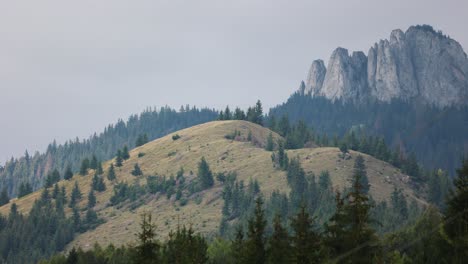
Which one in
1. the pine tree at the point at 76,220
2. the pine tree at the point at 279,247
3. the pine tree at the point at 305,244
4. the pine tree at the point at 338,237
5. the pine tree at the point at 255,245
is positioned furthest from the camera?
the pine tree at the point at 76,220

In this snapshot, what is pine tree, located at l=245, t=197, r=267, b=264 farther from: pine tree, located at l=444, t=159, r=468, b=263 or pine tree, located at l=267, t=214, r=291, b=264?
pine tree, located at l=444, t=159, r=468, b=263

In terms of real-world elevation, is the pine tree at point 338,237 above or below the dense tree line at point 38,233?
above

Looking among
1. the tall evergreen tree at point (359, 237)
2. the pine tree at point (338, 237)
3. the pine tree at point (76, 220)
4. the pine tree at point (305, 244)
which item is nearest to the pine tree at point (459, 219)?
the tall evergreen tree at point (359, 237)

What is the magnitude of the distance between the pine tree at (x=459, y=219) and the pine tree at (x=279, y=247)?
37.6 ft

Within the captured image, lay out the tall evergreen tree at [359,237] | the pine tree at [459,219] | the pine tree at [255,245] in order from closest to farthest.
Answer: the tall evergreen tree at [359,237]
the pine tree at [459,219]
the pine tree at [255,245]

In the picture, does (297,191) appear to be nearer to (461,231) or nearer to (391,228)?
(391,228)

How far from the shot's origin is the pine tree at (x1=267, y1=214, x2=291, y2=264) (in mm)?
46219

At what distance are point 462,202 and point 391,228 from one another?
104064 millimetres

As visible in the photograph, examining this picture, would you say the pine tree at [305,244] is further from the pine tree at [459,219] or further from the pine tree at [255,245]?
the pine tree at [459,219]

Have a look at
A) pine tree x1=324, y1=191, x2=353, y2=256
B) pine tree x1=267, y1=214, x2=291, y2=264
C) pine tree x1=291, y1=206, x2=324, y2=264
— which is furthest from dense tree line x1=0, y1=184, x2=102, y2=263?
pine tree x1=324, y1=191, x2=353, y2=256

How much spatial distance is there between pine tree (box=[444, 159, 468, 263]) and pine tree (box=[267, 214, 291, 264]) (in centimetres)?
Result: 1146

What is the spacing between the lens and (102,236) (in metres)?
178

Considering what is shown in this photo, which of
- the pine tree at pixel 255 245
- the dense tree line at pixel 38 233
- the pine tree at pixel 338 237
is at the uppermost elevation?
the pine tree at pixel 338 237

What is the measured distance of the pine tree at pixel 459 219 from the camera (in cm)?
3953
